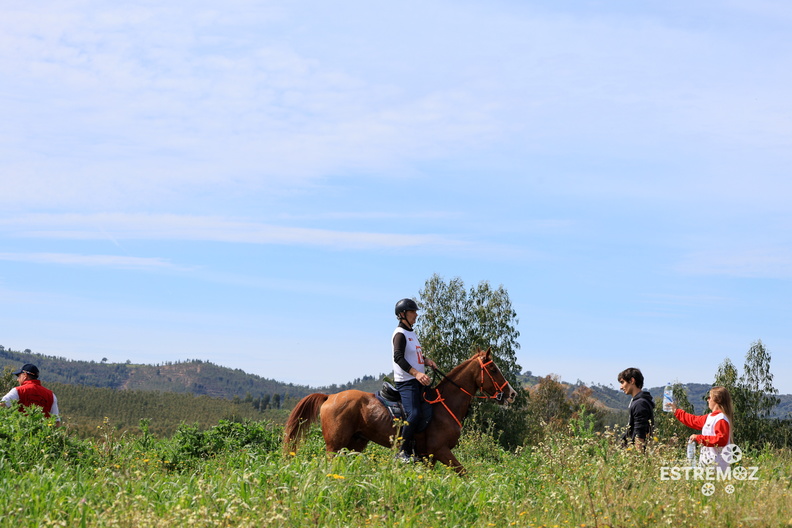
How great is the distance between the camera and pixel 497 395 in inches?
436

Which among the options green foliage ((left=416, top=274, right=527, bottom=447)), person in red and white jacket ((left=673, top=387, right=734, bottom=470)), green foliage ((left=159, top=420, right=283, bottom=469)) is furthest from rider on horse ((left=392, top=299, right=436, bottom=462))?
green foliage ((left=416, top=274, right=527, bottom=447))

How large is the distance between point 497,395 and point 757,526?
530 centimetres

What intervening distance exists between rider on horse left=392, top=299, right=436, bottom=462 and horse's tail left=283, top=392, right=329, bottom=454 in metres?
1.52

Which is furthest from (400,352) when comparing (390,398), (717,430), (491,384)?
(717,430)

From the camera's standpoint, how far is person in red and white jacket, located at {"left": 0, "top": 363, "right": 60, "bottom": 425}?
33.4 ft

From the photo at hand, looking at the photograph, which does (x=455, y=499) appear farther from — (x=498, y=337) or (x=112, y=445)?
(x=498, y=337)

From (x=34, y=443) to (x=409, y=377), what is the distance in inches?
195

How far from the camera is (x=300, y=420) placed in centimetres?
1104

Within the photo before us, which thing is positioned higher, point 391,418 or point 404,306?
point 404,306

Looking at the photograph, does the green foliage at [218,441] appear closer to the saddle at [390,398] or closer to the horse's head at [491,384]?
the saddle at [390,398]

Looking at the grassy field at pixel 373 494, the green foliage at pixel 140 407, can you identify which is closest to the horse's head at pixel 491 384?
the grassy field at pixel 373 494

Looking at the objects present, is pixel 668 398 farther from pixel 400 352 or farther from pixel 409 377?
pixel 400 352

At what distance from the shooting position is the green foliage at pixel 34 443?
793 cm

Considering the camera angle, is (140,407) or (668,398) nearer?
(668,398)
